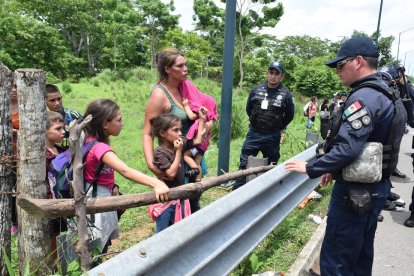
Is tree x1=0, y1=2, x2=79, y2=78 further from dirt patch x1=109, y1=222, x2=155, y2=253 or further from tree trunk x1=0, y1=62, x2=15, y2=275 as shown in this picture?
tree trunk x1=0, y1=62, x2=15, y2=275

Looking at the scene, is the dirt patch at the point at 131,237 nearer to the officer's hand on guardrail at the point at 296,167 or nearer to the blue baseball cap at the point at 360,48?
the officer's hand on guardrail at the point at 296,167

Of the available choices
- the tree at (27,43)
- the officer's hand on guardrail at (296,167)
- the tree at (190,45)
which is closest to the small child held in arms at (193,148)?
the officer's hand on guardrail at (296,167)

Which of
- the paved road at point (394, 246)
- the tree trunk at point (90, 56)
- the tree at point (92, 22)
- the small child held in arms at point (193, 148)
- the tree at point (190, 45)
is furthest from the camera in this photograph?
the tree trunk at point (90, 56)

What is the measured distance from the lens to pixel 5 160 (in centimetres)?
220

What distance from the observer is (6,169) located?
225cm

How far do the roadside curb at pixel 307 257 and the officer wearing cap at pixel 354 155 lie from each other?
0.23 meters

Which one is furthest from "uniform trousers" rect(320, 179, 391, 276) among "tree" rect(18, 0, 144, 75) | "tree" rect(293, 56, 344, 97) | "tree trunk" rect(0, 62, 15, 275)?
"tree" rect(18, 0, 144, 75)

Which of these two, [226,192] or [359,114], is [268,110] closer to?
[226,192]

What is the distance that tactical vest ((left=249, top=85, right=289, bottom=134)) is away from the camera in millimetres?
5191

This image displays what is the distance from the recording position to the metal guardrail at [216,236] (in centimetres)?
171

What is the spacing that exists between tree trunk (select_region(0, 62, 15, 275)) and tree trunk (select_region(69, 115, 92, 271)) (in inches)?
22.7

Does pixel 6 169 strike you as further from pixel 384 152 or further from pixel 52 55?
pixel 52 55

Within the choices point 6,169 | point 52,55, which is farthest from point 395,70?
point 52,55

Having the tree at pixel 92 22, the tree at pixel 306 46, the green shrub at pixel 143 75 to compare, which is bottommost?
the green shrub at pixel 143 75
